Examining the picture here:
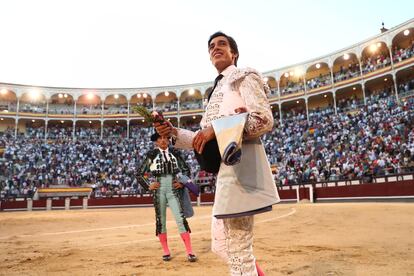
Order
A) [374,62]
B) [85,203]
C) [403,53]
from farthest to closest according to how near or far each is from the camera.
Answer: [374,62] < [403,53] < [85,203]

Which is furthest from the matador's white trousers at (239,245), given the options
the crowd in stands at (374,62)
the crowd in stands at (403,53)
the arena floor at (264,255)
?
the crowd in stands at (374,62)

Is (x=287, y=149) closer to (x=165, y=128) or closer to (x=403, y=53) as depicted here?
(x=403, y=53)

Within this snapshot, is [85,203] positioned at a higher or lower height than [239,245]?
lower

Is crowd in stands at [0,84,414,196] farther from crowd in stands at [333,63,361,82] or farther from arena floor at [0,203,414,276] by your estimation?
arena floor at [0,203,414,276]

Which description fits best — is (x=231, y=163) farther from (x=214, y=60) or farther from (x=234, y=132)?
(x=214, y=60)

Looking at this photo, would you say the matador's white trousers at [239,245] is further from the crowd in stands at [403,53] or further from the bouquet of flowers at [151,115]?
the crowd in stands at [403,53]

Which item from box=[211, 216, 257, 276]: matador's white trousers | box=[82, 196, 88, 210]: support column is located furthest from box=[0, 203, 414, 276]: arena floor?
box=[82, 196, 88, 210]: support column

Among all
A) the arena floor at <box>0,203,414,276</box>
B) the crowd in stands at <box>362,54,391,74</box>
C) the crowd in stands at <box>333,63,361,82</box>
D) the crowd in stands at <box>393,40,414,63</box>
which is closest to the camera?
the arena floor at <box>0,203,414,276</box>

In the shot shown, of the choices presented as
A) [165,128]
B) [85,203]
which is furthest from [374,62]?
[165,128]

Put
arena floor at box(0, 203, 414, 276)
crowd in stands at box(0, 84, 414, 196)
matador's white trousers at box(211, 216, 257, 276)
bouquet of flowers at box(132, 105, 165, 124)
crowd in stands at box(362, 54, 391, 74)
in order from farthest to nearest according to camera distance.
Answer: crowd in stands at box(362, 54, 391, 74) < crowd in stands at box(0, 84, 414, 196) < arena floor at box(0, 203, 414, 276) < bouquet of flowers at box(132, 105, 165, 124) < matador's white trousers at box(211, 216, 257, 276)

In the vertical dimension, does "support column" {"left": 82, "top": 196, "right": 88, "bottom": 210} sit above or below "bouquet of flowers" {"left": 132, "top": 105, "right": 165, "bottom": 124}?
below

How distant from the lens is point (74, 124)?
112 feet

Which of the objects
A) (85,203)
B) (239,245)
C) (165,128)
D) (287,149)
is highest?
(287,149)

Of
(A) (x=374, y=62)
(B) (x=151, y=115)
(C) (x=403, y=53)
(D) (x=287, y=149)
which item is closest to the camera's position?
(B) (x=151, y=115)
